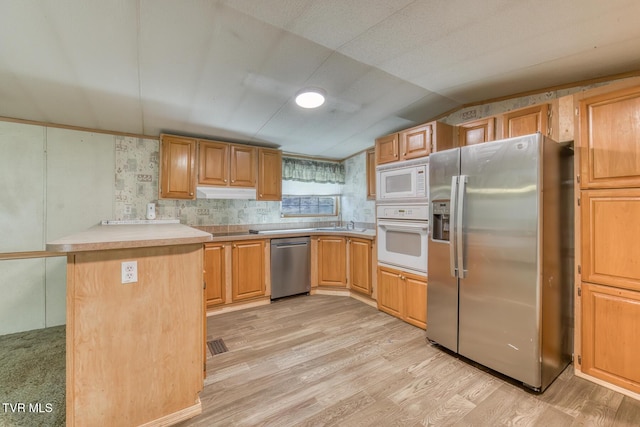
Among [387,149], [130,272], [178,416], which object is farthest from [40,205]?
[387,149]

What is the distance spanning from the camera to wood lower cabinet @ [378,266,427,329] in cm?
279

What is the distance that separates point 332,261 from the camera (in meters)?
3.98

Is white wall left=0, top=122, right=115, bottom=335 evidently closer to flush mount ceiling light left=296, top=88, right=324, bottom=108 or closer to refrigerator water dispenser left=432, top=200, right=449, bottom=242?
flush mount ceiling light left=296, top=88, right=324, bottom=108

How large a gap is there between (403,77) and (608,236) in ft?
6.56

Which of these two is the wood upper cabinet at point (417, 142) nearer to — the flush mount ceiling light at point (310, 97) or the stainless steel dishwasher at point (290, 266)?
the flush mount ceiling light at point (310, 97)

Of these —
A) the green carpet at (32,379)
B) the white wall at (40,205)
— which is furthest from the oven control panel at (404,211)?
the white wall at (40,205)

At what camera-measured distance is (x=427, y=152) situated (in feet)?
9.02

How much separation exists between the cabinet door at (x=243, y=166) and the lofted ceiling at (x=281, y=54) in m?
0.75

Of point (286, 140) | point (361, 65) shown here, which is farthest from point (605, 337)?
point (286, 140)

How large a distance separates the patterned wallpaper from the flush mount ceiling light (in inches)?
77.8

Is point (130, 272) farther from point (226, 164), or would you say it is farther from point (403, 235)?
point (403, 235)

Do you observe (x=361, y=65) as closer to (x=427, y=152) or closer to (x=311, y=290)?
(x=427, y=152)

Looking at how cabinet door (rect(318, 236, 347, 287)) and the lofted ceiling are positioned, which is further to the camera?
cabinet door (rect(318, 236, 347, 287))

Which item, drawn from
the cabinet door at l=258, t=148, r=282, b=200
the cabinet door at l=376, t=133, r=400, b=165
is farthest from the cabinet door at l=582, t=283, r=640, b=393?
the cabinet door at l=258, t=148, r=282, b=200
